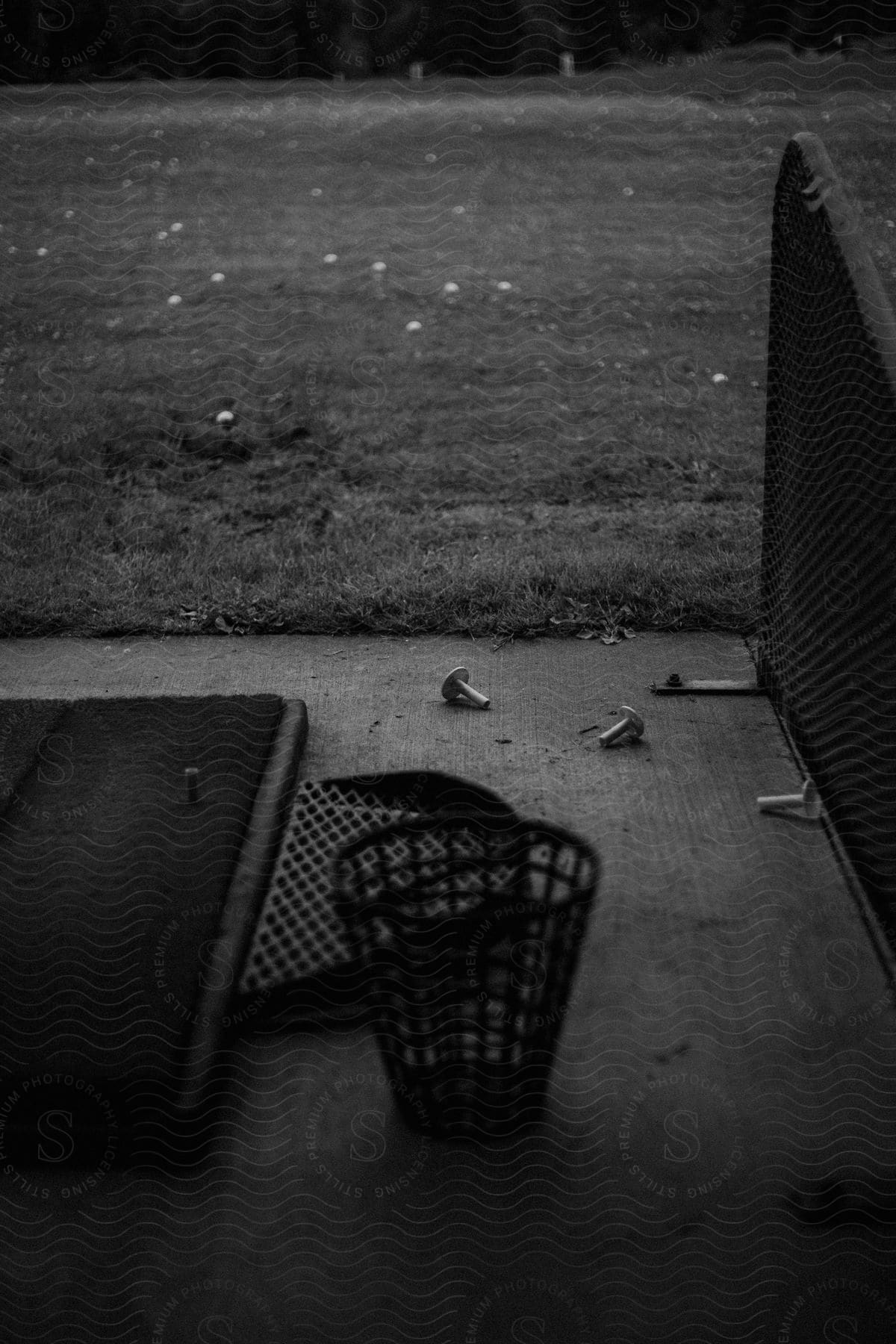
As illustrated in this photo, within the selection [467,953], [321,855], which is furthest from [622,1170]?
[321,855]

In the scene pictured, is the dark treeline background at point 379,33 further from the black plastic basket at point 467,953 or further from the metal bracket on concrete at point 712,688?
the black plastic basket at point 467,953

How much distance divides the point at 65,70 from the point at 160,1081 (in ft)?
19.8

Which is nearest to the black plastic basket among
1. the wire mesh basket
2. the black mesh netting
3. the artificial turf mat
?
the wire mesh basket

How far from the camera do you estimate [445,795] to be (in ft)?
9.80

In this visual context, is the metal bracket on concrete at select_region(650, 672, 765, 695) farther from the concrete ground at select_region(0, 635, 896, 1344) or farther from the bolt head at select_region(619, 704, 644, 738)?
the concrete ground at select_region(0, 635, 896, 1344)

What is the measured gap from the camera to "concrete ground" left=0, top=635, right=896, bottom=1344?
188 cm

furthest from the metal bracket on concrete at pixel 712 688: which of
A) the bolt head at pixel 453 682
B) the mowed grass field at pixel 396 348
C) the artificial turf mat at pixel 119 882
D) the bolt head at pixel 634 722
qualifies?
the artificial turf mat at pixel 119 882

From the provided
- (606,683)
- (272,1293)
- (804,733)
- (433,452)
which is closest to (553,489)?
(433,452)

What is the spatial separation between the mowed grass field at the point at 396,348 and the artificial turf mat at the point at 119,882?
2.52 feet

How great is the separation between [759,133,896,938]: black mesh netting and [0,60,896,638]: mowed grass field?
798mm

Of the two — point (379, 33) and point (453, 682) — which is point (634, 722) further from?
point (379, 33)

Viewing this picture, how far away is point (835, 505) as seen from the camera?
2688mm

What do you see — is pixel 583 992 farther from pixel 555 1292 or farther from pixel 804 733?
pixel 804 733

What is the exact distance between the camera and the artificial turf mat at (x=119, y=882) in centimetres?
221
